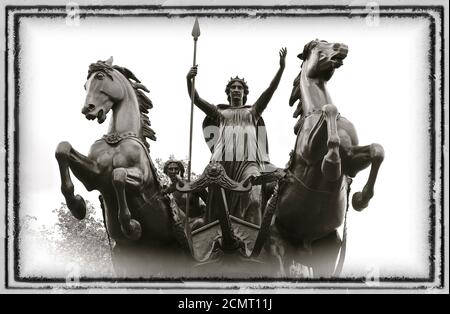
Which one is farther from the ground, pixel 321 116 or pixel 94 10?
pixel 94 10

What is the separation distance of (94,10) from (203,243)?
3.66 m

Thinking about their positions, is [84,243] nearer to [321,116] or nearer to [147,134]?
[147,134]

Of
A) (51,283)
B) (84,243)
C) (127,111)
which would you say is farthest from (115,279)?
(84,243)

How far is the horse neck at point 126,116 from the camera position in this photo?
18797 mm

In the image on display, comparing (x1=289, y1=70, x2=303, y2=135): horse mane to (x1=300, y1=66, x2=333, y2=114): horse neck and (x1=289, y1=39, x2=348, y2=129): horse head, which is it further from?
(x1=300, y1=66, x2=333, y2=114): horse neck

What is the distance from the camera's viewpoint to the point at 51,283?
60.0 ft

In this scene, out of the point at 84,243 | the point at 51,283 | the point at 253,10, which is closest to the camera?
the point at 51,283

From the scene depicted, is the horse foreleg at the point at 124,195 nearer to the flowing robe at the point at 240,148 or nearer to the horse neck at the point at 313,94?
the flowing robe at the point at 240,148

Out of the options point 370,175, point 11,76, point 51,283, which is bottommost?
point 51,283

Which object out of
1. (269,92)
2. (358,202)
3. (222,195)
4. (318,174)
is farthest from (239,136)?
(358,202)

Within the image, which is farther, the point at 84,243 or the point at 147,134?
the point at 84,243

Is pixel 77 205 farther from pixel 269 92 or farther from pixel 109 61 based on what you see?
pixel 269 92

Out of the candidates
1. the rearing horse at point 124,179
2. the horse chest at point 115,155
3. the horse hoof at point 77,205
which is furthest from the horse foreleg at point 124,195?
the horse hoof at point 77,205

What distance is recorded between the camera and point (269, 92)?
64.5 feet
